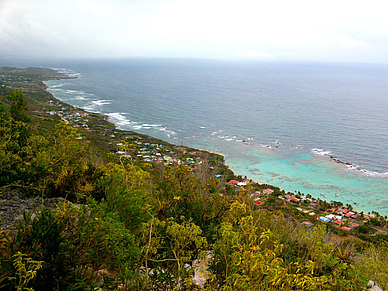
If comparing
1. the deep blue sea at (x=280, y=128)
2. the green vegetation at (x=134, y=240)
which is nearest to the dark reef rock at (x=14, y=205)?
the green vegetation at (x=134, y=240)

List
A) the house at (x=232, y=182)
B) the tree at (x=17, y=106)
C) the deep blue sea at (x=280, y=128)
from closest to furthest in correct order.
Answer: the tree at (x=17, y=106)
the house at (x=232, y=182)
the deep blue sea at (x=280, y=128)

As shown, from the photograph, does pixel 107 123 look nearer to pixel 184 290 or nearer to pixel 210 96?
pixel 210 96

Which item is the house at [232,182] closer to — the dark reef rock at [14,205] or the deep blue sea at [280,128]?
the deep blue sea at [280,128]

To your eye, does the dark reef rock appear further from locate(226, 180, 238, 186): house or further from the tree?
locate(226, 180, 238, 186): house

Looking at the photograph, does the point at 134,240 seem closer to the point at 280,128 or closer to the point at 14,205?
the point at 14,205

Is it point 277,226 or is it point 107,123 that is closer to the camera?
point 277,226

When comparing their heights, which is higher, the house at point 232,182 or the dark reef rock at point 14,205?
the dark reef rock at point 14,205

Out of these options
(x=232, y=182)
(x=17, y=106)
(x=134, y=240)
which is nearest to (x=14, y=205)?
(x=134, y=240)

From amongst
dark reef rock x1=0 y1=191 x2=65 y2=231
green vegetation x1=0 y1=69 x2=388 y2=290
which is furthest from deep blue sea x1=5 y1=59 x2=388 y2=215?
dark reef rock x1=0 y1=191 x2=65 y2=231

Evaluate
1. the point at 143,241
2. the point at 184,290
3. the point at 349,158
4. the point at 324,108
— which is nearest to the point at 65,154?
the point at 143,241
